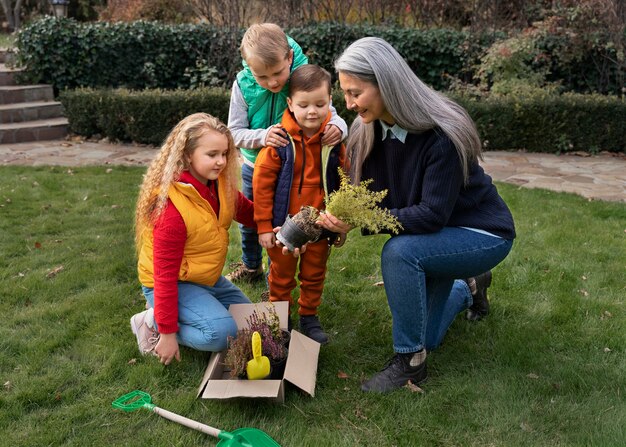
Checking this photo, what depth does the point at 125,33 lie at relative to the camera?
30.5ft

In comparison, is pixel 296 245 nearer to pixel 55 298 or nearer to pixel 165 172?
pixel 165 172

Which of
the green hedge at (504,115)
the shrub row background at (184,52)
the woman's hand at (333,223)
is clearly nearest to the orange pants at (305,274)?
the woman's hand at (333,223)

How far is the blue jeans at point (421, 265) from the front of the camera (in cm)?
263

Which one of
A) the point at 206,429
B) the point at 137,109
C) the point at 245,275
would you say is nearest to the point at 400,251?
the point at 206,429

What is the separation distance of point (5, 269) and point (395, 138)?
2729 millimetres

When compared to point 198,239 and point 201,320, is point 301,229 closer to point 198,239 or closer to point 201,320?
point 198,239

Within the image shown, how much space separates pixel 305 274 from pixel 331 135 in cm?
72

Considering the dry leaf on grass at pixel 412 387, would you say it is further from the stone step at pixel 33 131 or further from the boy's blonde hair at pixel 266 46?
the stone step at pixel 33 131

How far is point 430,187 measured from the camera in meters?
2.58

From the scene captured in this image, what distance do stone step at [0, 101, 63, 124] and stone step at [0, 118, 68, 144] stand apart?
0.10 metres

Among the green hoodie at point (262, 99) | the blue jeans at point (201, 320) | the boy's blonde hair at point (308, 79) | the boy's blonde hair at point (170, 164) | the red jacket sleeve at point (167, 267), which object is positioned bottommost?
the blue jeans at point (201, 320)

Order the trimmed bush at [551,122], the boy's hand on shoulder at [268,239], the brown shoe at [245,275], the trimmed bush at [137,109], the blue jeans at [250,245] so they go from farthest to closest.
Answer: the trimmed bush at [137,109], the trimmed bush at [551,122], the brown shoe at [245,275], the blue jeans at [250,245], the boy's hand on shoulder at [268,239]

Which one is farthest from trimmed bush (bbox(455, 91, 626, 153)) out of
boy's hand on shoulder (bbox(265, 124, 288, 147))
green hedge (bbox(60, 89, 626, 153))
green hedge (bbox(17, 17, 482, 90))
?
boy's hand on shoulder (bbox(265, 124, 288, 147))

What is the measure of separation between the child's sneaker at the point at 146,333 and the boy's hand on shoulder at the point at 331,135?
1.15m
